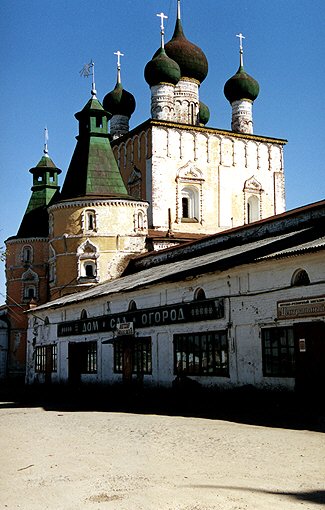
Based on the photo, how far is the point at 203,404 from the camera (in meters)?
16.3

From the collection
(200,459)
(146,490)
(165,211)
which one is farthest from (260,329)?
(165,211)

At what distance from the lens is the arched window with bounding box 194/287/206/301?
18.3 meters

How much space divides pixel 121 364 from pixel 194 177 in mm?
15110

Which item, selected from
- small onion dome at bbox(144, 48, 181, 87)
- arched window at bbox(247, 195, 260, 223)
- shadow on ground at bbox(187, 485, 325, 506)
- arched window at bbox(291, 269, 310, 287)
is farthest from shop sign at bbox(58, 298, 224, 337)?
small onion dome at bbox(144, 48, 181, 87)

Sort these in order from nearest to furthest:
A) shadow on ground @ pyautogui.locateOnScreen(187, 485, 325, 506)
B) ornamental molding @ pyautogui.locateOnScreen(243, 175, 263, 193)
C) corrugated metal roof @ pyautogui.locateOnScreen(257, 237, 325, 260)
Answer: shadow on ground @ pyautogui.locateOnScreen(187, 485, 325, 506), corrugated metal roof @ pyautogui.locateOnScreen(257, 237, 325, 260), ornamental molding @ pyautogui.locateOnScreen(243, 175, 263, 193)

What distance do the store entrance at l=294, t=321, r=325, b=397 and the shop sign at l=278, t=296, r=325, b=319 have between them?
21cm

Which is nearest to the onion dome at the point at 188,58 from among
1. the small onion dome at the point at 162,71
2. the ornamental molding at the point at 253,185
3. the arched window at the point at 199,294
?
the small onion dome at the point at 162,71

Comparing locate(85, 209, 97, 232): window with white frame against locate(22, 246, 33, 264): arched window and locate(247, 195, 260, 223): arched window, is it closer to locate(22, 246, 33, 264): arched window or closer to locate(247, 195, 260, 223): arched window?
locate(22, 246, 33, 264): arched window

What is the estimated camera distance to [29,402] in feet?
68.4

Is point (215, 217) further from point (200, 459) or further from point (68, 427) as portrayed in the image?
point (200, 459)

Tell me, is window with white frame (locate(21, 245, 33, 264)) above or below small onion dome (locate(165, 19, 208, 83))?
below

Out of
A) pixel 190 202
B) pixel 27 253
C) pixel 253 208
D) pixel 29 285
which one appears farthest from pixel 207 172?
pixel 29 285

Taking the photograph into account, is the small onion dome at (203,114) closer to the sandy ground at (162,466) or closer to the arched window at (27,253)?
the arched window at (27,253)

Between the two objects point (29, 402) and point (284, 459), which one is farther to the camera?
point (29, 402)
